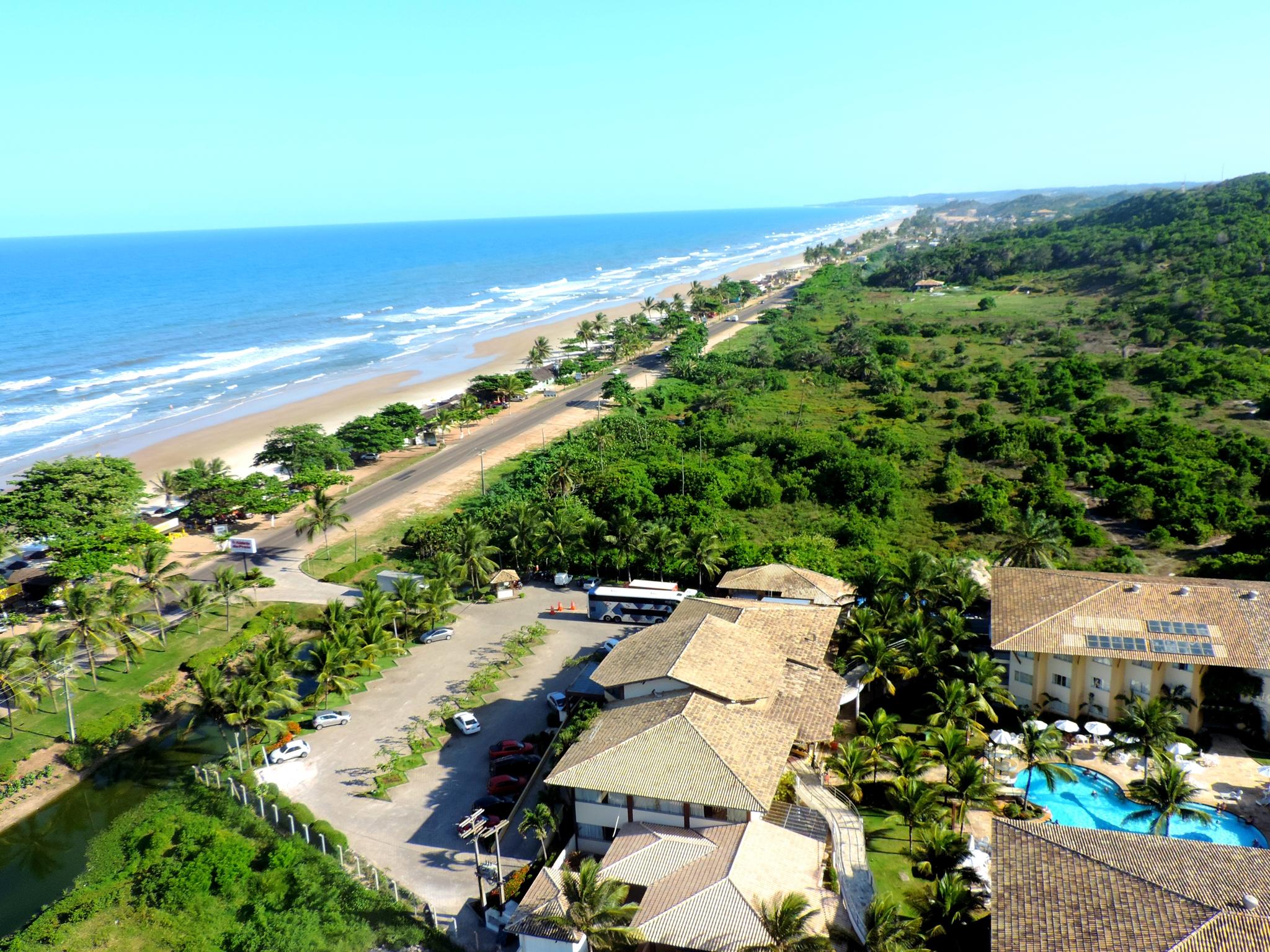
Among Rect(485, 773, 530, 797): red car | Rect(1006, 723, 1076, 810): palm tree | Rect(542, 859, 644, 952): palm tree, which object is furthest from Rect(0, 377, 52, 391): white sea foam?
Rect(1006, 723, 1076, 810): palm tree

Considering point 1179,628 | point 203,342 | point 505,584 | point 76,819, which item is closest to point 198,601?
point 76,819

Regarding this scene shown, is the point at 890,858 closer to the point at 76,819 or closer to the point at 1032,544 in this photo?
the point at 1032,544

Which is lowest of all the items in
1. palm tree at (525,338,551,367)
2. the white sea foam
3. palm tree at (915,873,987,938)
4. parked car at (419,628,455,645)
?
parked car at (419,628,455,645)

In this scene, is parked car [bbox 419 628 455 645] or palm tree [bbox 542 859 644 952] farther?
parked car [bbox 419 628 455 645]

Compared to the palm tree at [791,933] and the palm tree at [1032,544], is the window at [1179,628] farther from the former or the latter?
the palm tree at [791,933]

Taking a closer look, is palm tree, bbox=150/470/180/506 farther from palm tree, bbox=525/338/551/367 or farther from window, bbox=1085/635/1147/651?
window, bbox=1085/635/1147/651

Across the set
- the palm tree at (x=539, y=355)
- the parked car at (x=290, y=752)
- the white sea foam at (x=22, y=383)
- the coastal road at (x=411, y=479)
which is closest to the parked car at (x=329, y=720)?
the parked car at (x=290, y=752)
